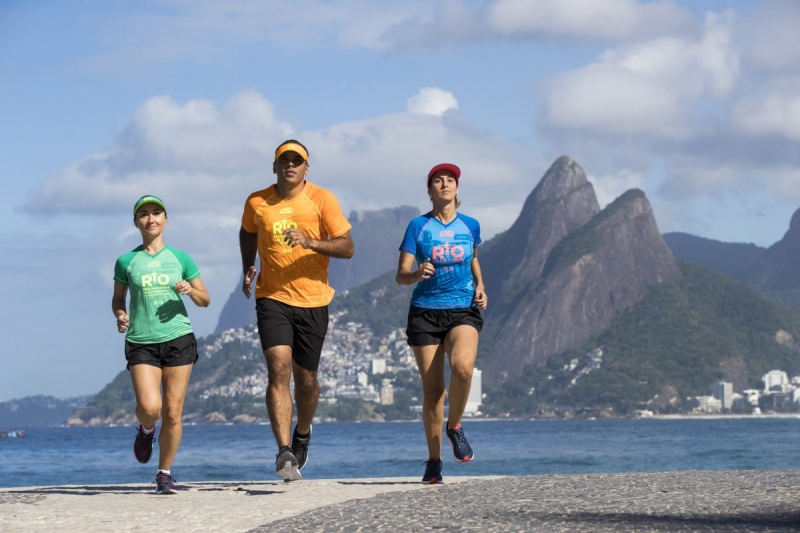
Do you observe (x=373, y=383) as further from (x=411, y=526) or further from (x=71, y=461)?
(x=411, y=526)

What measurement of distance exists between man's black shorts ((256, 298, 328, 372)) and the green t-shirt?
504 millimetres

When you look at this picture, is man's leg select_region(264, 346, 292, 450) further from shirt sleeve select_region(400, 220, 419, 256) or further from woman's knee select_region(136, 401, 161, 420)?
shirt sleeve select_region(400, 220, 419, 256)

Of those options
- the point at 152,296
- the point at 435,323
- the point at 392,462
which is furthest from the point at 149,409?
the point at 392,462

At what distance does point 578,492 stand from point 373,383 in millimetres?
178324

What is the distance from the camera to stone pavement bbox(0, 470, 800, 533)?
5.98 m

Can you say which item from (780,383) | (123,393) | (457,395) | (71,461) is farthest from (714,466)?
(123,393)

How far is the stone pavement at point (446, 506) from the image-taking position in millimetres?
5977

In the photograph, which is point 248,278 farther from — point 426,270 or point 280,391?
point 426,270

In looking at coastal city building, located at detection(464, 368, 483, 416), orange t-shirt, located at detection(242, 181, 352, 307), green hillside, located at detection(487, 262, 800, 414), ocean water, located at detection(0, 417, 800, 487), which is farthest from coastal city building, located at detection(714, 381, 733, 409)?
orange t-shirt, located at detection(242, 181, 352, 307)

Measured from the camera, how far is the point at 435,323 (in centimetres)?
820

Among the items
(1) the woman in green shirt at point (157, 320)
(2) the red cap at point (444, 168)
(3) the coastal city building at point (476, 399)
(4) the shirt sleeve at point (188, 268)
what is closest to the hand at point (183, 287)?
(1) the woman in green shirt at point (157, 320)

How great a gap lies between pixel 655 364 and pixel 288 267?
6870 inches

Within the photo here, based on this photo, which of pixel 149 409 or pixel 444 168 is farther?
pixel 444 168

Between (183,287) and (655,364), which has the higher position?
(655,364)
